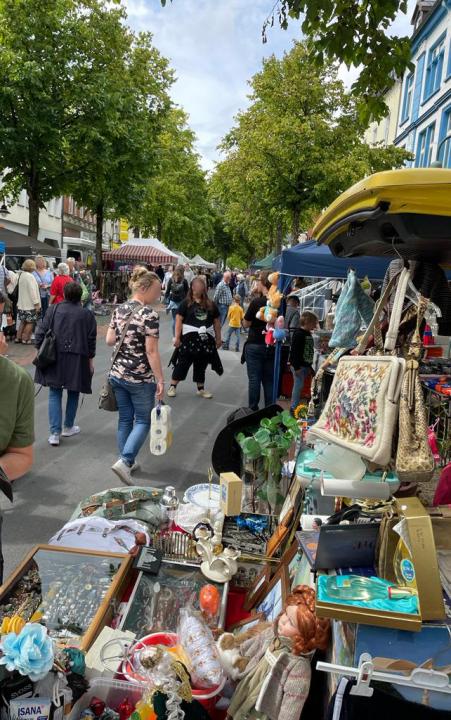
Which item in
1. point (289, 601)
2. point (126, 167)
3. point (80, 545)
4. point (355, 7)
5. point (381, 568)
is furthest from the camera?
point (126, 167)

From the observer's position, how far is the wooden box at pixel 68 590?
97.2 inches

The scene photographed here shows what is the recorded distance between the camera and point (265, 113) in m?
18.9

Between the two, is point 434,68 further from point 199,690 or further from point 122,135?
point 199,690

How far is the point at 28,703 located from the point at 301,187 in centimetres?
1775

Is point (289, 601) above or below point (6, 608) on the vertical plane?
above

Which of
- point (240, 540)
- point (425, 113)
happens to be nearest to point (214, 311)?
point (240, 540)

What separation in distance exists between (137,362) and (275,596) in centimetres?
267

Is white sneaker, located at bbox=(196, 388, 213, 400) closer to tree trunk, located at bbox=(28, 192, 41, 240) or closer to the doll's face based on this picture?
the doll's face

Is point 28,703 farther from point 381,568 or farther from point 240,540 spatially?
point 240,540

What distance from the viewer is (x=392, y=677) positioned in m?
1.40

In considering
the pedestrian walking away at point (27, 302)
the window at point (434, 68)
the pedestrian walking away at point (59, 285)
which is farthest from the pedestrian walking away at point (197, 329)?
the window at point (434, 68)

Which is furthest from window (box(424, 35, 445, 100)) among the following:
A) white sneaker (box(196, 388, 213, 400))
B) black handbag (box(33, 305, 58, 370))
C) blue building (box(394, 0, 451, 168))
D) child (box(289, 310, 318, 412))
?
black handbag (box(33, 305, 58, 370))

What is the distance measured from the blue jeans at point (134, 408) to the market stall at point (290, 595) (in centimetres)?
155

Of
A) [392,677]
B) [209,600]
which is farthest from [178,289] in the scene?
[392,677]
